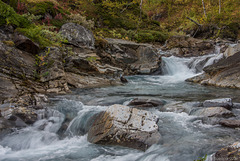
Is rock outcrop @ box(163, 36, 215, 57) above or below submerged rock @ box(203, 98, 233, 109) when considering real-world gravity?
above

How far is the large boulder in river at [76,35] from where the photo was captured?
1190cm

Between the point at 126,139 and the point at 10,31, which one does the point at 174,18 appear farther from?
the point at 126,139

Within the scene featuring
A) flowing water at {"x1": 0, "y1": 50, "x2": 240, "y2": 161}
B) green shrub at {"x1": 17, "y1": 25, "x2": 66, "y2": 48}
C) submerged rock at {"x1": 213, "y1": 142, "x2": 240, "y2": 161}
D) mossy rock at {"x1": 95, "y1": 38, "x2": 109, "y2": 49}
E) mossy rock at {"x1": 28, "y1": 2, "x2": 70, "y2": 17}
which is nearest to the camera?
submerged rock at {"x1": 213, "y1": 142, "x2": 240, "y2": 161}

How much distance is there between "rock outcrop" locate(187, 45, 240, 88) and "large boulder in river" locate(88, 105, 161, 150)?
7.87 m

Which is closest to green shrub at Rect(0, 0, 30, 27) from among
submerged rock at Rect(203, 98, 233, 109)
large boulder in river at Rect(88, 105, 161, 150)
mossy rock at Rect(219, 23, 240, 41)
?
large boulder in river at Rect(88, 105, 161, 150)

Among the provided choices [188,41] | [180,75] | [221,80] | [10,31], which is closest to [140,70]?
[180,75]

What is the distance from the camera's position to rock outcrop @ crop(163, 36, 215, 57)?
60.2ft

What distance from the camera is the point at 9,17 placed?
833 cm

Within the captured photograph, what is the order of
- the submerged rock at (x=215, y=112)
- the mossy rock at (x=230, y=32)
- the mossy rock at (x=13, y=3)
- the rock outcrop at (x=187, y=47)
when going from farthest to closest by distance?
the mossy rock at (x=230, y=32) → the rock outcrop at (x=187, y=47) → the mossy rock at (x=13, y=3) → the submerged rock at (x=215, y=112)

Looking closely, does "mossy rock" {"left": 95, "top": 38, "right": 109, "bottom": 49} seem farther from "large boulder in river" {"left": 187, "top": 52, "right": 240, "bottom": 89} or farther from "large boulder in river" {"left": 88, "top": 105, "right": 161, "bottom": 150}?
"large boulder in river" {"left": 88, "top": 105, "right": 161, "bottom": 150}

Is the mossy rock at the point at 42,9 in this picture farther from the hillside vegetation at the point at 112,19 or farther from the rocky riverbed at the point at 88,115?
the rocky riverbed at the point at 88,115

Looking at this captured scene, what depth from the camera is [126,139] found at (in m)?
4.01

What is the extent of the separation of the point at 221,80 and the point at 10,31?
40.1 ft

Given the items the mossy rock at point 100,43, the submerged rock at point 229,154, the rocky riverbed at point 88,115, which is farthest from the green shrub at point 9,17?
the submerged rock at point 229,154
